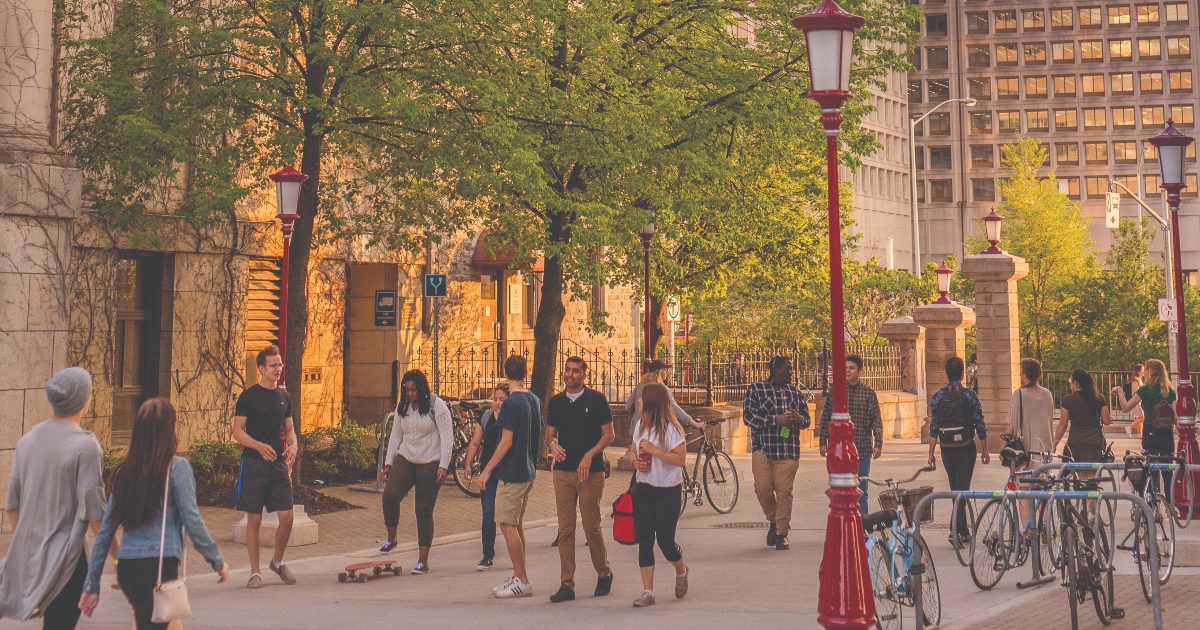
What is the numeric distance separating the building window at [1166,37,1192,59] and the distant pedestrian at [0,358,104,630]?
99.9 meters

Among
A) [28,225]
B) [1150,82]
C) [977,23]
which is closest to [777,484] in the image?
[28,225]

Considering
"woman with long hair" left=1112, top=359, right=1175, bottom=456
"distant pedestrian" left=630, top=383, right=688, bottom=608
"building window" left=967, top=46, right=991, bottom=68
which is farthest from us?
"building window" left=967, top=46, right=991, bottom=68

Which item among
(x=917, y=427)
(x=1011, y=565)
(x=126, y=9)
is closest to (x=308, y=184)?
(x=126, y=9)

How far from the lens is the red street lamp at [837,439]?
8406 millimetres

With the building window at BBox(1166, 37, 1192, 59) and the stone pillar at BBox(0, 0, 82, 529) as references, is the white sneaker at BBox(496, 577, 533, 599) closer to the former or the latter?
the stone pillar at BBox(0, 0, 82, 529)

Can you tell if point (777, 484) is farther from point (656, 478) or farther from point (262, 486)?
point (262, 486)

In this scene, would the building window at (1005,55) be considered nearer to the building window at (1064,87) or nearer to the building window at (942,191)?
the building window at (1064,87)

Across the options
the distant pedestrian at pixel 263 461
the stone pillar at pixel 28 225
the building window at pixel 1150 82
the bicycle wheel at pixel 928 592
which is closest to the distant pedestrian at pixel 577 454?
the distant pedestrian at pixel 263 461

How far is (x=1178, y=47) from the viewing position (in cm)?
9625

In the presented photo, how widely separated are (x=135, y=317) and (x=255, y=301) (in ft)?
8.83

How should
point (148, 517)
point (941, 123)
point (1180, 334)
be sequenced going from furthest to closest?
1. point (941, 123)
2. point (1180, 334)
3. point (148, 517)

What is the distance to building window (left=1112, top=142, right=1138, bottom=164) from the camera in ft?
316

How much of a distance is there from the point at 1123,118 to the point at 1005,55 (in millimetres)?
9247

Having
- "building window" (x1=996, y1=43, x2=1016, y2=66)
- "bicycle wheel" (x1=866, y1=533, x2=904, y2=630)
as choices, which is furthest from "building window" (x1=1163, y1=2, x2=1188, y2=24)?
"bicycle wheel" (x1=866, y1=533, x2=904, y2=630)
